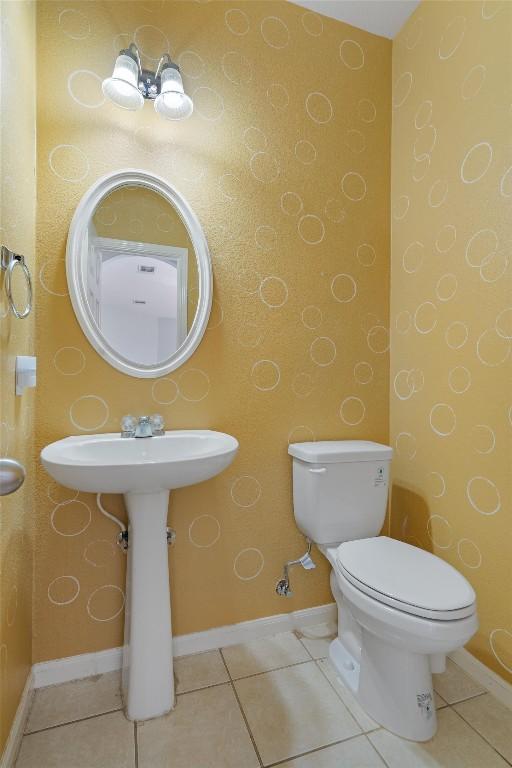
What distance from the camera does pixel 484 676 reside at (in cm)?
122

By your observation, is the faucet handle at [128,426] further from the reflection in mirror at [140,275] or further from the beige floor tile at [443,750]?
the beige floor tile at [443,750]

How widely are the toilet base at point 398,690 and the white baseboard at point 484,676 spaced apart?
0.83 ft

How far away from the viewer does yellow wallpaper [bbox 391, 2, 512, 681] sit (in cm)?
119

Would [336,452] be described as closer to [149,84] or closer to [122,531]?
[122,531]

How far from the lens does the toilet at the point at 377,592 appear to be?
3.11ft

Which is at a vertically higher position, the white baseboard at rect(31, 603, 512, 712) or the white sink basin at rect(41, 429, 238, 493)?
the white sink basin at rect(41, 429, 238, 493)

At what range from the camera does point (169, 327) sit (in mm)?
1358

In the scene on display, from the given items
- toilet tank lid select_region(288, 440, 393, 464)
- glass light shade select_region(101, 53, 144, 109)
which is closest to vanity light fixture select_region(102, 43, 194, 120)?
glass light shade select_region(101, 53, 144, 109)

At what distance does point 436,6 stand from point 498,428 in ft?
5.32

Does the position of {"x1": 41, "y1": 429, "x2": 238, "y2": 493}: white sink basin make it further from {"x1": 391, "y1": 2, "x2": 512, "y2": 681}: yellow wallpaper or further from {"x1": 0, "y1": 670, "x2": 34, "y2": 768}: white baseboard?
{"x1": 391, "y1": 2, "x2": 512, "y2": 681}: yellow wallpaper

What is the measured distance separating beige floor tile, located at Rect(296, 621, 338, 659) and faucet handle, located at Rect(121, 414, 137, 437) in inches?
41.4

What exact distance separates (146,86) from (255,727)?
6.81ft

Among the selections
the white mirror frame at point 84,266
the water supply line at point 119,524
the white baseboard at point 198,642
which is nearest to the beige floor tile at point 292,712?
the white baseboard at point 198,642

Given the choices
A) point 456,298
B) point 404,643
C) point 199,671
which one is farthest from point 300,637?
point 456,298
